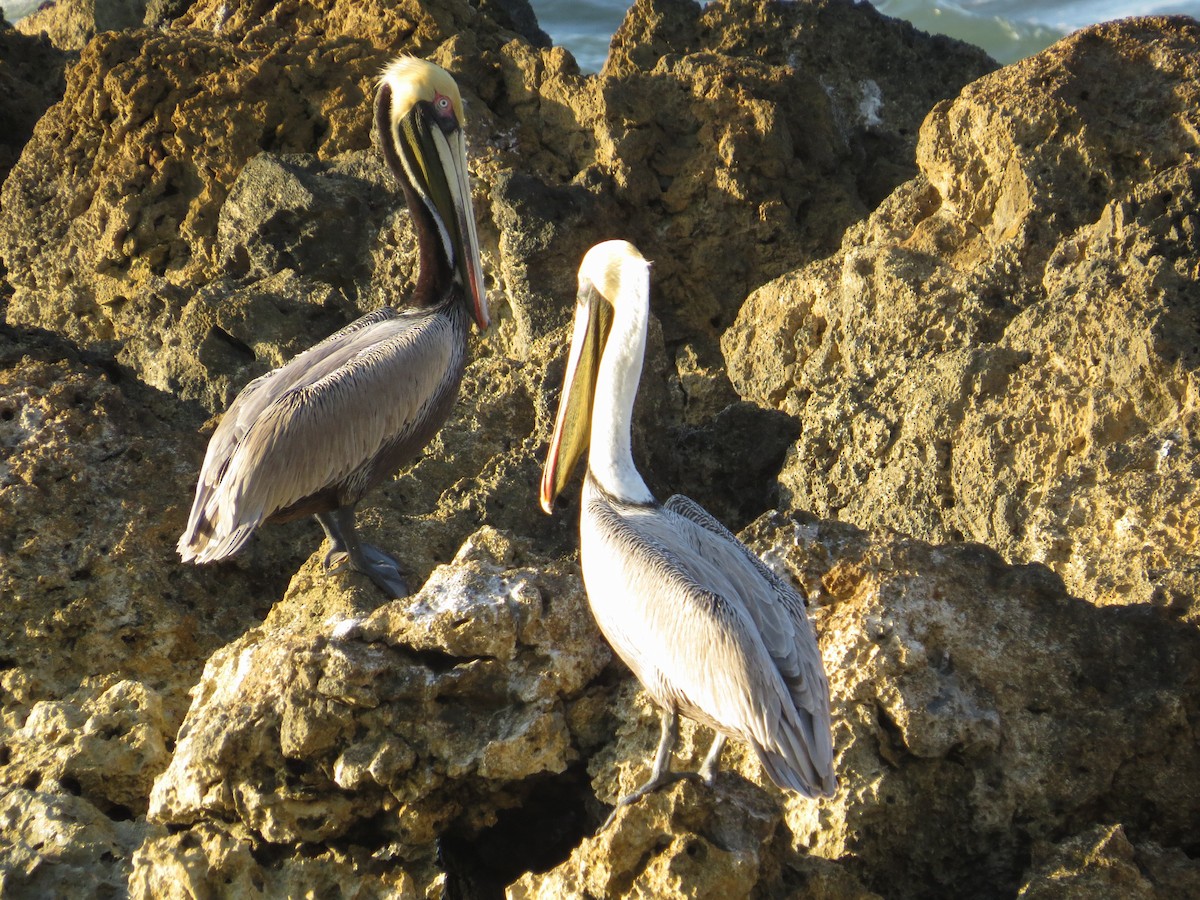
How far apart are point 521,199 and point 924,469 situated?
2840mm

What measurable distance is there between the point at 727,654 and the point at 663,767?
39cm

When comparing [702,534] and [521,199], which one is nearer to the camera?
[702,534]

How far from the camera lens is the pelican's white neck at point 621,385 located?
4.84m

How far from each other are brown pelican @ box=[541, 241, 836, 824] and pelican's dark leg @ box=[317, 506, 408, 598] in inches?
36.3

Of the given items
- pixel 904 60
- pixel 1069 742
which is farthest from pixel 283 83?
pixel 1069 742

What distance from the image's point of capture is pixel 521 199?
24.4 ft

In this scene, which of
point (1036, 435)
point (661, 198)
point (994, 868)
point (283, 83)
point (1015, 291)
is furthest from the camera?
point (283, 83)

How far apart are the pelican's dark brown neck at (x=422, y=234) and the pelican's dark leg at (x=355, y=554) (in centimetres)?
135

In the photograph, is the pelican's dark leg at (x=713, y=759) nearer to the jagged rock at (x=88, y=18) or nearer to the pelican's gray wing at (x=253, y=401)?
the pelican's gray wing at (x=253, y=401)

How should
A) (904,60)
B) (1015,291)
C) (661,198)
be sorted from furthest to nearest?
(904,60) < (661,198) < (1015,291)

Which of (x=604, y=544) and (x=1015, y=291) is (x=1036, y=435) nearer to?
(x=1015, y=291)

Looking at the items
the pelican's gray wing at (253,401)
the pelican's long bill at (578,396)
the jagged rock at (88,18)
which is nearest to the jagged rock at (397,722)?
the pelican's long bill at (578,396)

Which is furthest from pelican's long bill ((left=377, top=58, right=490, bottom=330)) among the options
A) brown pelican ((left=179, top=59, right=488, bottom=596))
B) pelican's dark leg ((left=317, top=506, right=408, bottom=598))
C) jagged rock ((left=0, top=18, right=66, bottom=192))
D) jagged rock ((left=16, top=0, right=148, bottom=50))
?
jagged rock ((left=16, top=0, right=148, bottom=50))

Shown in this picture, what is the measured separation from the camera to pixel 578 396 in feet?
17.6
